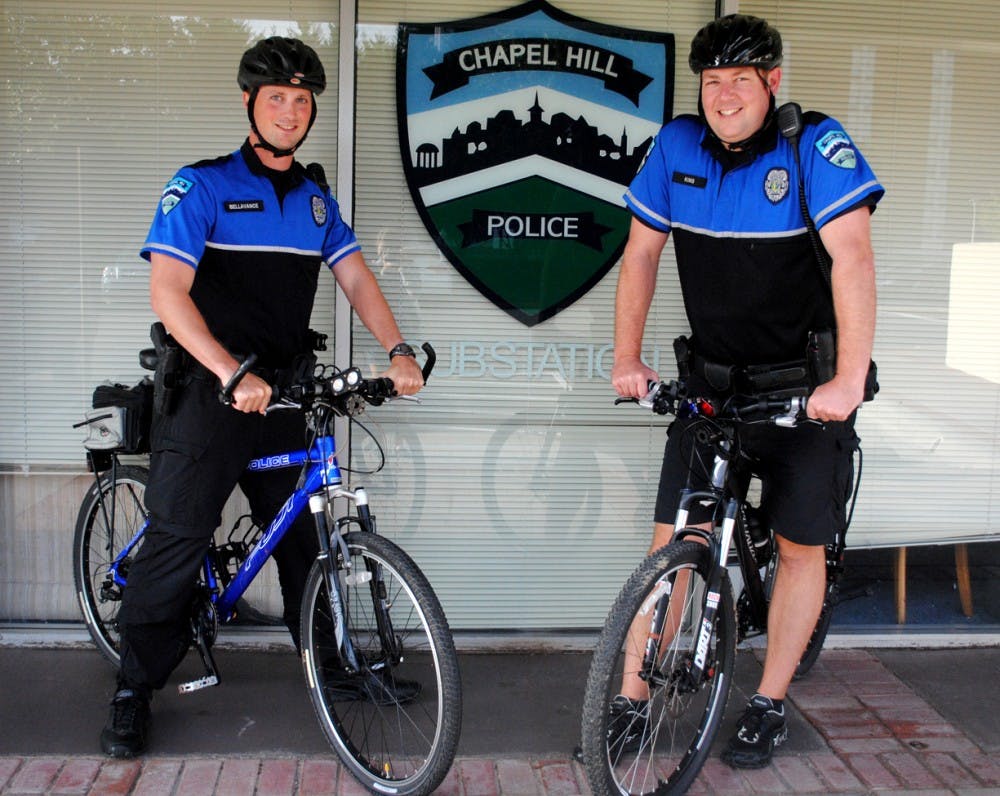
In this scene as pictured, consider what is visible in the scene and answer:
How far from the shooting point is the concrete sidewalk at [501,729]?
3.24m

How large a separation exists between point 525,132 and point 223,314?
62.3 inches

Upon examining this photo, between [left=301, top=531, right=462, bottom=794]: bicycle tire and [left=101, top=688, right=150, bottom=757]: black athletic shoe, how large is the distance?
1.91ft

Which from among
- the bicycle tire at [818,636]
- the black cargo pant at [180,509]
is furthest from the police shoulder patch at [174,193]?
the bicycle tire at [818,636]

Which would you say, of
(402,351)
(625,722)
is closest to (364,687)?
(625,722)

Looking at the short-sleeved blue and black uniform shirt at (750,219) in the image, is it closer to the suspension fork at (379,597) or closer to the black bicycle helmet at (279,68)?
the black bicycle helmet at (279,68)

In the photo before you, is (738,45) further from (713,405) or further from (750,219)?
(713,405)

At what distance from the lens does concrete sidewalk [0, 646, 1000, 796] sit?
10.6ft

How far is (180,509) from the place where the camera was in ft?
10.8

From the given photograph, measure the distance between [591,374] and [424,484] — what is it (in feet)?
2.71

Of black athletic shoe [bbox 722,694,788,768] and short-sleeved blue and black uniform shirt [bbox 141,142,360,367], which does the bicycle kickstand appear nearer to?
short-sleeved blue and black uniform shirt [bbox 141,142,360,367]

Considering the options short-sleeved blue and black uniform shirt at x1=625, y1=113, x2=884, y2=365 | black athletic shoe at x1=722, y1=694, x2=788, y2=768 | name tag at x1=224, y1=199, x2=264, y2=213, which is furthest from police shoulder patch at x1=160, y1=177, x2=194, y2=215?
black athletic shoe at x1=722, y1=694, x2=788, y2=768

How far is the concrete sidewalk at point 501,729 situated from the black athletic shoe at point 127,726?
0.04 metres

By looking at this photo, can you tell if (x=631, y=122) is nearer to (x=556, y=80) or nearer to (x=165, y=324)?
(x=556, y=80)

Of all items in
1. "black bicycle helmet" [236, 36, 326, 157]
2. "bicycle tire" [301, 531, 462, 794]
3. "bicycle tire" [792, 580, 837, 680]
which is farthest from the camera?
"bicycle tire" [792, 580, 837, 680]
